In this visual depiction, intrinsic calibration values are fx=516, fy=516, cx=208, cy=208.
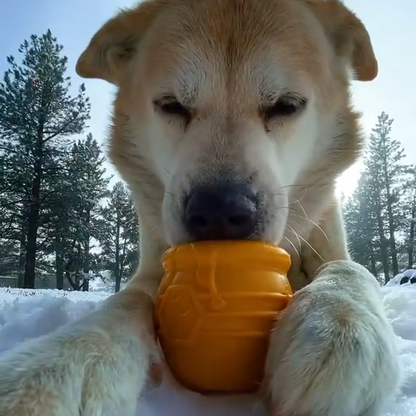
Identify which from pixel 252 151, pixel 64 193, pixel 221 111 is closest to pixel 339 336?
pixel 252 151

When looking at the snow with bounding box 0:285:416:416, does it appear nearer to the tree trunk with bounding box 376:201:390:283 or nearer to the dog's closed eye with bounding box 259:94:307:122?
the dog's closed eye with bounding box 259:94:307:122

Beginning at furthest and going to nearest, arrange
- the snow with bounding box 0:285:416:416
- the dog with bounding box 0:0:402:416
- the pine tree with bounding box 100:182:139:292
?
the pine tree with bounding box 100:182:139:292 < the snow with bounding box 0:285:416:416 < the dog with bounding box 0:0:402:416

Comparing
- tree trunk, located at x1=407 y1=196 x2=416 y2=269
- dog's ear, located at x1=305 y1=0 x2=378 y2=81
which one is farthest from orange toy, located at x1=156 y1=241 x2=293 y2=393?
tree trunk, located at x1=407 y1=196 x2=416 y2=269

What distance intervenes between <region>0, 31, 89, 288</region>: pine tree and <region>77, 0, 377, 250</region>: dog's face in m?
18.3

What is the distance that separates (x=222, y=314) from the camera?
4.33 feet

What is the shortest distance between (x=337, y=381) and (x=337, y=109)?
70.5 inches

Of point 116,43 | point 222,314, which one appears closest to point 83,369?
point 222,314

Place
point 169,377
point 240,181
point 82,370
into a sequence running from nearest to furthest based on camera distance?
point 82,370
point 169,377
point 240,181

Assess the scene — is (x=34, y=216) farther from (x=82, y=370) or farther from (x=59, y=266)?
(x=82, y=370)

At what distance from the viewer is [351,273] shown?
1691 millimetres

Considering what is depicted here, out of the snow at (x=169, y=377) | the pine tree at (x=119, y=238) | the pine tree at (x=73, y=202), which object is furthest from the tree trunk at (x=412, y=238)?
the snow at (x=169, y=377)

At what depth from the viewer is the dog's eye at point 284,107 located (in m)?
2.20

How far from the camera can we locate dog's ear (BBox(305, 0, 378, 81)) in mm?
2736

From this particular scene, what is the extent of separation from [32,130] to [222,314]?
20.8m
